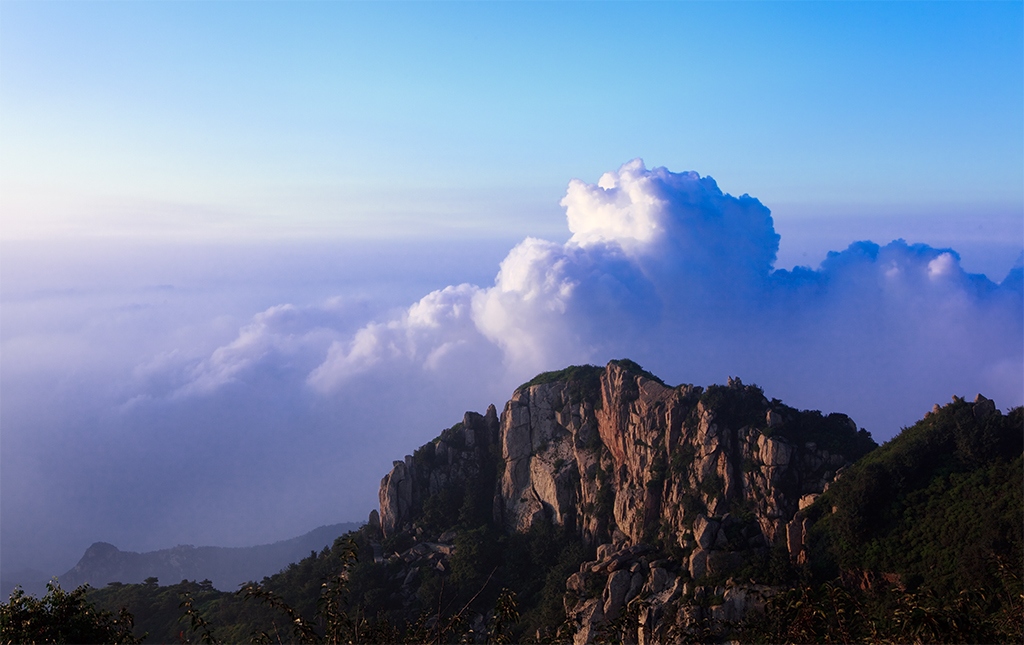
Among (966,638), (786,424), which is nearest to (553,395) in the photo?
(786,424)

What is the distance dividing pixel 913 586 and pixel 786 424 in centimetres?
1653

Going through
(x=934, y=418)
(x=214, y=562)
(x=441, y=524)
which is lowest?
(x=214, y=562)

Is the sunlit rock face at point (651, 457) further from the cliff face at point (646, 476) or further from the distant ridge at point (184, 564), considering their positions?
the distant ridge at point (184, 564)

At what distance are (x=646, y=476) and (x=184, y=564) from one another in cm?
15397

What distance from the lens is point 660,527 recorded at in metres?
62.8

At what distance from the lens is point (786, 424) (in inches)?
2400

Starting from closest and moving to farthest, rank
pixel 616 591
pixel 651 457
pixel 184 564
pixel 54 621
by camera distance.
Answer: pixel 54 621 → pixel 616 591 → pixel 651 457 → pixel 184 564

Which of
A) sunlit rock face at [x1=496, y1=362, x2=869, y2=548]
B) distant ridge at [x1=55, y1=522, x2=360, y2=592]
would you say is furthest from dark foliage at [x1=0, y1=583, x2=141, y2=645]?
distant ridge at [x1=55, y1=522, x2=360, y2=592]

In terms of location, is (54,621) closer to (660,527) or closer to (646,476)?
(660,527)

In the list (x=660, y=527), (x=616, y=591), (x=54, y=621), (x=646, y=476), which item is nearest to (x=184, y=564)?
(x=646, y=476)

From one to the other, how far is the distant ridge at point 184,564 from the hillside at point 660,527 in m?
101

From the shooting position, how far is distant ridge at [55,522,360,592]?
164500 millimetres

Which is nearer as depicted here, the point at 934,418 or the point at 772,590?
the point at 772,590

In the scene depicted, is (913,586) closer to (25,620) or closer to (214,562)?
(25,620)
